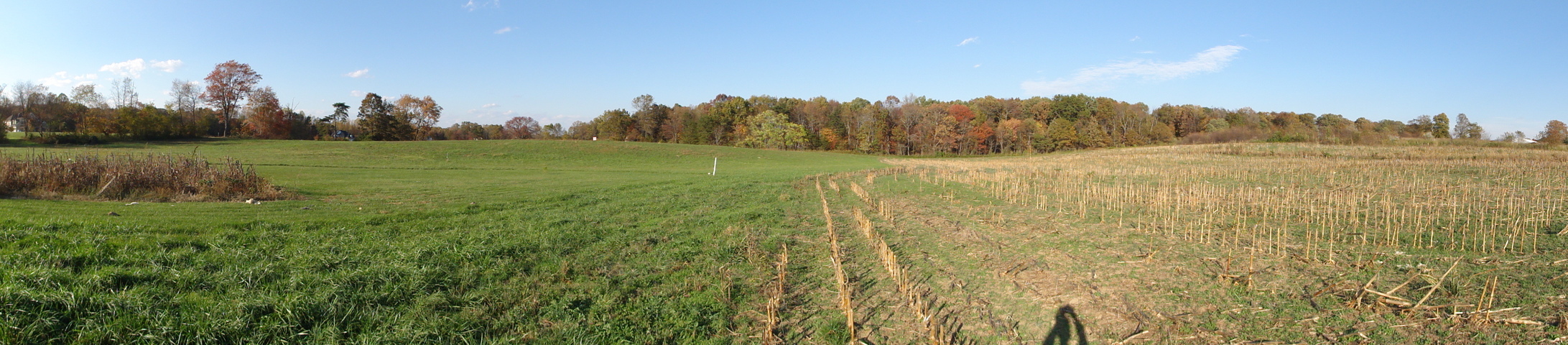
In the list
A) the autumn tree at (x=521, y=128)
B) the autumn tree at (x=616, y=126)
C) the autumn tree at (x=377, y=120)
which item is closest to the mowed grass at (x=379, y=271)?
the autumn tree at (x=377, y=120)

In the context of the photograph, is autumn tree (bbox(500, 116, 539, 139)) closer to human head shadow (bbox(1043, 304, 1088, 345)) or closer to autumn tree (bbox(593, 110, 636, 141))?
autumn tree (bbox(593, 110, 636, 141))

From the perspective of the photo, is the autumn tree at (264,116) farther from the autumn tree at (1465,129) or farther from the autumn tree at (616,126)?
the autumn tree at (1465,129)

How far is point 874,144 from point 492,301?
8431cm

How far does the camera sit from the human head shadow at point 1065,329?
5.25m

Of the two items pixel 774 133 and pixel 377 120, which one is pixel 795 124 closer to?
pixel 774 133

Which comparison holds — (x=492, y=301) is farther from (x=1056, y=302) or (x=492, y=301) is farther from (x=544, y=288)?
(x=1056, y=302)

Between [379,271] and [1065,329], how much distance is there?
7136 millimetres

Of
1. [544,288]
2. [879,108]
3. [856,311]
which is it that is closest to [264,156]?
[544,288]

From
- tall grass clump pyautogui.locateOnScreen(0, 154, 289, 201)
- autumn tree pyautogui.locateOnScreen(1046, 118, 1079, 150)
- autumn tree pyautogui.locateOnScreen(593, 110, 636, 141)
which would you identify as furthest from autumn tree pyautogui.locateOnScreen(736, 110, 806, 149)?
tall grass clump pyautogui.locateOnScreen(0, 154, 289, 201)

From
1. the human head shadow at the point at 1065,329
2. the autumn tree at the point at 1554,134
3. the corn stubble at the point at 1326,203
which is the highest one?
the autumn tree at the point at 1554,134

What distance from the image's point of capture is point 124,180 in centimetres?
Answer: 1412

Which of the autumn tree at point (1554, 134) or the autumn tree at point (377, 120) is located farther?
the autumn tree at point (377, 120)

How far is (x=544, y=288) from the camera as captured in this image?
22.6 feet

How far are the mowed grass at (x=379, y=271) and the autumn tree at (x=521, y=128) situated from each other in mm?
115208
